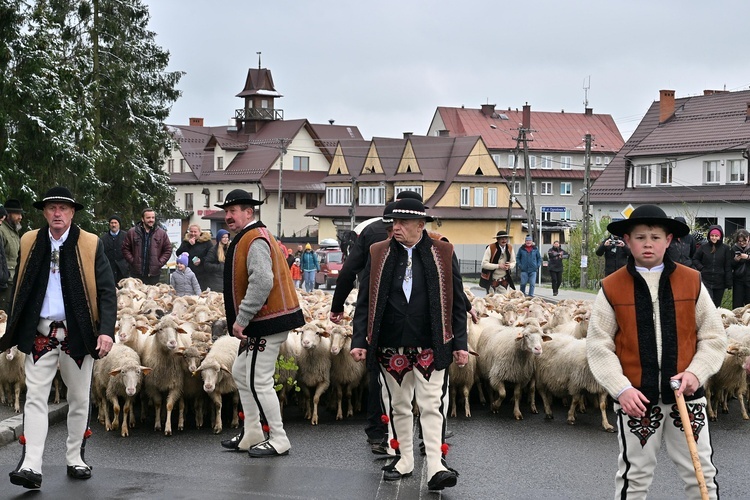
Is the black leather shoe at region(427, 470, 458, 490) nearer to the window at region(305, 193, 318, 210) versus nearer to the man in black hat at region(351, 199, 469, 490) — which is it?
the man in black hat at region(351, 199, 469, 490)

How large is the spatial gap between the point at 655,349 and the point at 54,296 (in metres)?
4.28

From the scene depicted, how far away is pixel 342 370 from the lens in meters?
11.2

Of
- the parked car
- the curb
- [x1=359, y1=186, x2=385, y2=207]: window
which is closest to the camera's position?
the curb

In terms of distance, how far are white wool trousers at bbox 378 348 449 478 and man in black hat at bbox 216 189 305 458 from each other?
111 centimetres

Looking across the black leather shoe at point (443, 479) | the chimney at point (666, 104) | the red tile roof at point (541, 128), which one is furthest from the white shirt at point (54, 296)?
the red tile roof at point (541, 128)

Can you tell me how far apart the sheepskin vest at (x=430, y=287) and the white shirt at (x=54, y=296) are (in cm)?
216

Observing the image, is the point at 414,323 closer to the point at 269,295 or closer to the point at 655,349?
the point at 269,295

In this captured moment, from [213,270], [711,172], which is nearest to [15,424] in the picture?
[213,270]

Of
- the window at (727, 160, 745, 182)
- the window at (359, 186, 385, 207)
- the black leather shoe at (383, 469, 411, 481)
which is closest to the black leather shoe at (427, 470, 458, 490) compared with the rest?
the black leather shoe at (383, 469, 411, 481)

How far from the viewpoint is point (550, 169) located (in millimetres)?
87875

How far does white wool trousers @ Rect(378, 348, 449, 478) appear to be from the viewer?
7.58 meters

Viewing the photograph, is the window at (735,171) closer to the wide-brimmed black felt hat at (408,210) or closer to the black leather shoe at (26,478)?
the wide-brimmed black felt hat at (408,210)

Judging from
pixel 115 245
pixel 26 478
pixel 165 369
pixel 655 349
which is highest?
pixel 115 245

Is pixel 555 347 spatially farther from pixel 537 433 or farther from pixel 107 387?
pixel 107 387
